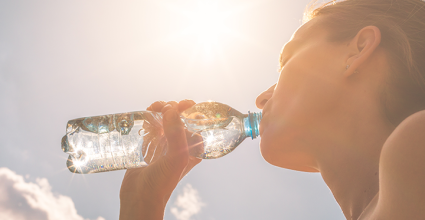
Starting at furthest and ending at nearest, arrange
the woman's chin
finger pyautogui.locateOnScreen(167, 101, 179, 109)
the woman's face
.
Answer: finger pyautogui.locateOnScreen(167, 101, 179, 109) → the woman's chin → the woman's face

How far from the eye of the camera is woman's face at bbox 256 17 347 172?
4.26ft

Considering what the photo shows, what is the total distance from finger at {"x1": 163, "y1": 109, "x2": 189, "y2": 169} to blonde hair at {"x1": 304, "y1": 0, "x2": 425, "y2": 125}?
117 cm

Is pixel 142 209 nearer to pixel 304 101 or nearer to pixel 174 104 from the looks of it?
pixel 174 104

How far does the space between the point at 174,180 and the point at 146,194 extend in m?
0.24

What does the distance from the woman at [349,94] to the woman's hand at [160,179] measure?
2.26 ft

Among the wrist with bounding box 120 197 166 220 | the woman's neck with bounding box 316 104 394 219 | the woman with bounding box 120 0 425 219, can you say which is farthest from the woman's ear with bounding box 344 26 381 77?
the wrist with bounding box 120 197 166 220

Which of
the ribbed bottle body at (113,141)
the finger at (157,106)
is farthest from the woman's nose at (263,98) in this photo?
the ribbed bottle body at (113,141)

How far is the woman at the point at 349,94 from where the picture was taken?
47.8 inches

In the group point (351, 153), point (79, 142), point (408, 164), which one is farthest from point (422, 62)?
point (79, 142)

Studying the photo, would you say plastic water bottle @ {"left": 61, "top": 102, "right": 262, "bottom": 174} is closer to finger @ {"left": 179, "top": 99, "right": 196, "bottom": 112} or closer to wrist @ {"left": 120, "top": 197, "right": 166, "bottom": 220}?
finger @ {"left": 179, "top": 99, "right": 196, "bottom": 112}

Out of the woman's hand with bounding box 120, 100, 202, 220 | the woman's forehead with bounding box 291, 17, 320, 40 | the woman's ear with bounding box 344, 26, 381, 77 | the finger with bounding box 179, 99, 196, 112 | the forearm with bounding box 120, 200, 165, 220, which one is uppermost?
the woman's forehead with bounding box 291, 17, 320, 40

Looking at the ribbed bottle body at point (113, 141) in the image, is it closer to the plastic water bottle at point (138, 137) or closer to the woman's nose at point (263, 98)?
the plastic water bottle at point (138, 137)

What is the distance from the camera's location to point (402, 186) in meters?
0.67

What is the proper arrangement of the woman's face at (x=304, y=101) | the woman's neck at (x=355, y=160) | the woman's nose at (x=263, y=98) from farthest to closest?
the woman's nose at (x=263, y=98) → the woman's face at (x=304, y=101) → the woman's neck at (x=355, y=160)
